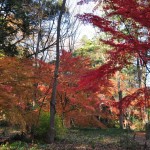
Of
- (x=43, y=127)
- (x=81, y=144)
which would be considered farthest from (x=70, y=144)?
(x=43, y=127)

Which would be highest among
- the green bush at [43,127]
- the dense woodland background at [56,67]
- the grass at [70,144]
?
the dense woodland background at [56,67]

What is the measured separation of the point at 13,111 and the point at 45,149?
1597mm

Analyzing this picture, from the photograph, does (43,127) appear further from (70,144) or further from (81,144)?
(81,144)

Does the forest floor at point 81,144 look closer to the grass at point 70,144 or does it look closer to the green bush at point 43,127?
the grass at point 70,144

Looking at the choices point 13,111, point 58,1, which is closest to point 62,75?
point 58,1

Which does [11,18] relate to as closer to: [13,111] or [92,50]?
[13,111]

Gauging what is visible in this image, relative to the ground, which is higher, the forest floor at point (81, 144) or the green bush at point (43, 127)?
the green bush at point (43, 127)

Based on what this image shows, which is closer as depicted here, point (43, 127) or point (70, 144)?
point (70, 144)

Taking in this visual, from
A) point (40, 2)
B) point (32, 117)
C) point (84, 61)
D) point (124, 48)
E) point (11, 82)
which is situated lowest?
point (32, 117)

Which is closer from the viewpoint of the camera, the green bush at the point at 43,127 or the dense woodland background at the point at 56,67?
the dense woodland background at the point at 56,67

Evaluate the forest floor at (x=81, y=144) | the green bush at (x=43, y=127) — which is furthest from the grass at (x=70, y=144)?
the green bush at (x=43, y=127)

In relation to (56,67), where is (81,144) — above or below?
below

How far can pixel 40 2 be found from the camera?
14.5 meters

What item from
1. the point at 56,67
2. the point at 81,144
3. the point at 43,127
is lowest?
the point at 81,144
